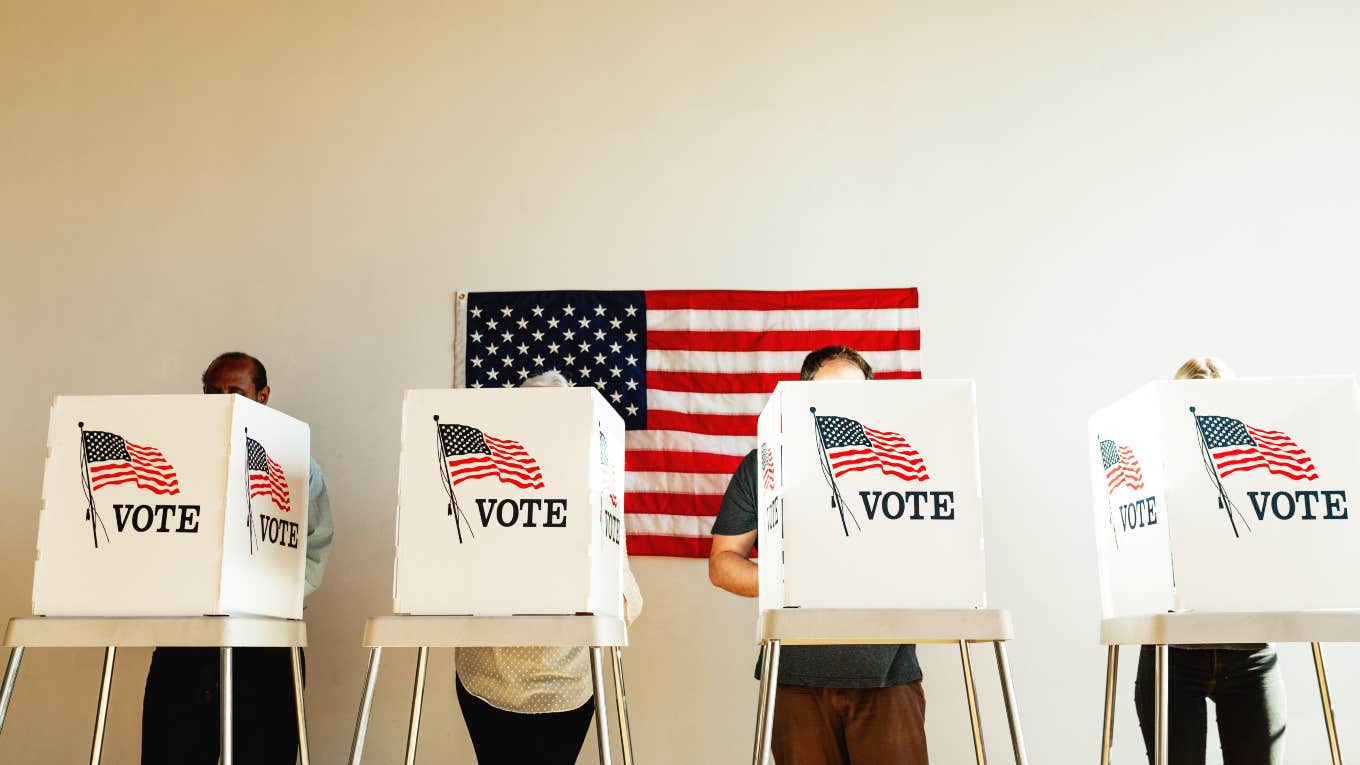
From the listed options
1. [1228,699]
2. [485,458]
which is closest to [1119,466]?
[1228,699]

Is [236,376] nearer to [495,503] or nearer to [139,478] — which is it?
[139,478]

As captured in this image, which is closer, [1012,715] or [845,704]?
[1012,715]

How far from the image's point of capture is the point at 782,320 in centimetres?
342

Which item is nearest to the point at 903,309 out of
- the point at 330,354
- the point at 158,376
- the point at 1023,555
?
the point at 1023,555

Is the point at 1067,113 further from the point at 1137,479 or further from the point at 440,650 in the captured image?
the point at 440,650

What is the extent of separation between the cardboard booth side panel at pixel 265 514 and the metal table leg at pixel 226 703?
8cm

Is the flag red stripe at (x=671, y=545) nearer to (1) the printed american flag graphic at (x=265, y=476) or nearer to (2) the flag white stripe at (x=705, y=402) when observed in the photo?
(2) the flag white stripe at (x=705, y=402)

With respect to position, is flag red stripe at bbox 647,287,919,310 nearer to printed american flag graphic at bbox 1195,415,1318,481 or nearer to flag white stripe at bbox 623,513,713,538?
flag white stripe at bbox 623,513,713,538

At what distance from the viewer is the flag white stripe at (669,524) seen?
3.31 meters

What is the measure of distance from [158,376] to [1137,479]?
9.03 feet

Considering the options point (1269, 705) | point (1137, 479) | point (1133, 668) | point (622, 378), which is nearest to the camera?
point (1137, 479)

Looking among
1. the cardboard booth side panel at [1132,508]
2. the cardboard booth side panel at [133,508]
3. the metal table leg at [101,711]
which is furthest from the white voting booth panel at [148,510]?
the cardboard booth side panel at [1132,508]

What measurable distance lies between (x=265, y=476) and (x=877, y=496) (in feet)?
3.86

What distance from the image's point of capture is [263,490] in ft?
7.43
